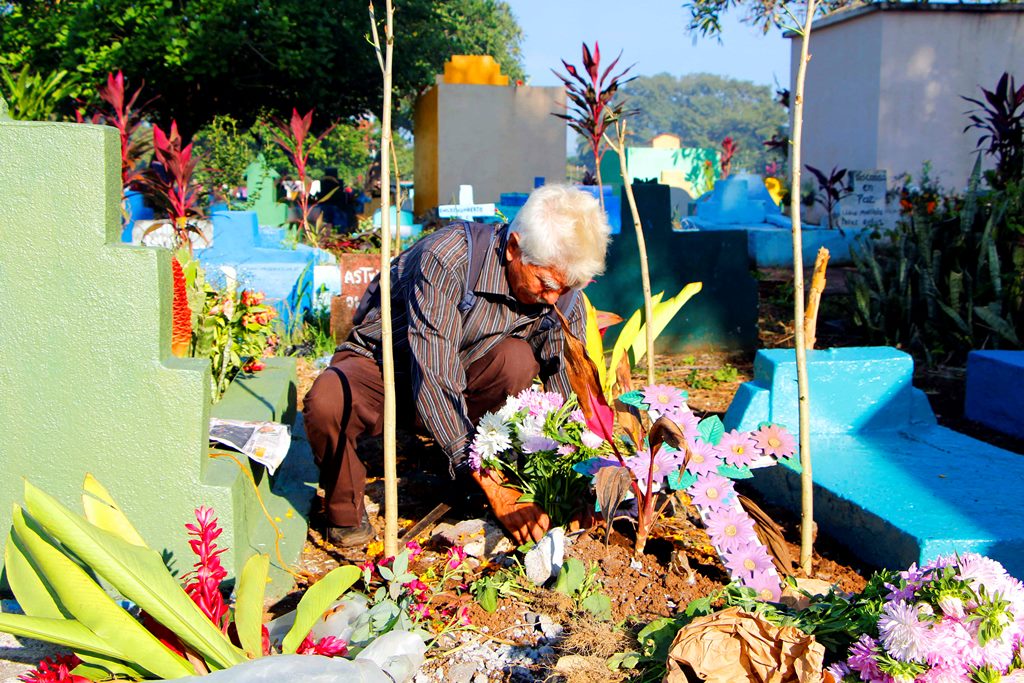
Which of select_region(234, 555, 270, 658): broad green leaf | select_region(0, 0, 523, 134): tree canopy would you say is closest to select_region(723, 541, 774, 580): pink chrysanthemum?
select_region(234, 555, 270, 658): broad green leaf

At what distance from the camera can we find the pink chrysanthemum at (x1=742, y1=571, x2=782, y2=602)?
231 centimetres

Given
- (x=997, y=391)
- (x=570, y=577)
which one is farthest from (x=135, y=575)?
(x=997, y=391)

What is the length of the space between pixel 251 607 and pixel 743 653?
1.04 meters

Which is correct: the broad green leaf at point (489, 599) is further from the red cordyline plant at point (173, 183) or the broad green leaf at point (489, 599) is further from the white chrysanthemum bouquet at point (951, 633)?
the red cordyline plant at point (173, 183)

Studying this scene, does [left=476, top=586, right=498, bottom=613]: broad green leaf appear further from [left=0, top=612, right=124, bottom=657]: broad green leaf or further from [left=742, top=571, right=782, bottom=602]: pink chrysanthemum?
[left=0, top=612, right=124, bottom=657]: broad green leaf

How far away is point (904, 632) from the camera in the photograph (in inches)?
67.4

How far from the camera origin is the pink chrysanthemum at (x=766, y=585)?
7.58ft

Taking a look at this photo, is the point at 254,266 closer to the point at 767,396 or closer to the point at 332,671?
the point at 767,396

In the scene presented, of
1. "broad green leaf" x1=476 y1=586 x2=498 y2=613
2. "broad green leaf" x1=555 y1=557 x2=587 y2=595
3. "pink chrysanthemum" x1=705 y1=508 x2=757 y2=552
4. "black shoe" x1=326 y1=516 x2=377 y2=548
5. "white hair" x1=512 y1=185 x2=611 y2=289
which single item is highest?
"white hair" x1=512 y1=185 x2=611 y2=289

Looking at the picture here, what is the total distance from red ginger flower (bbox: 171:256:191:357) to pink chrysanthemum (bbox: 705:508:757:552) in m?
1.87

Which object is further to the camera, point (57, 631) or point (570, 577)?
point (570, 577)

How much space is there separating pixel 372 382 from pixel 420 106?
10113mm

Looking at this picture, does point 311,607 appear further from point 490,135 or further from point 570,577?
point 490,135

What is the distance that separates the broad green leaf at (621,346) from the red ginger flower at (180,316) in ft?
4.81
